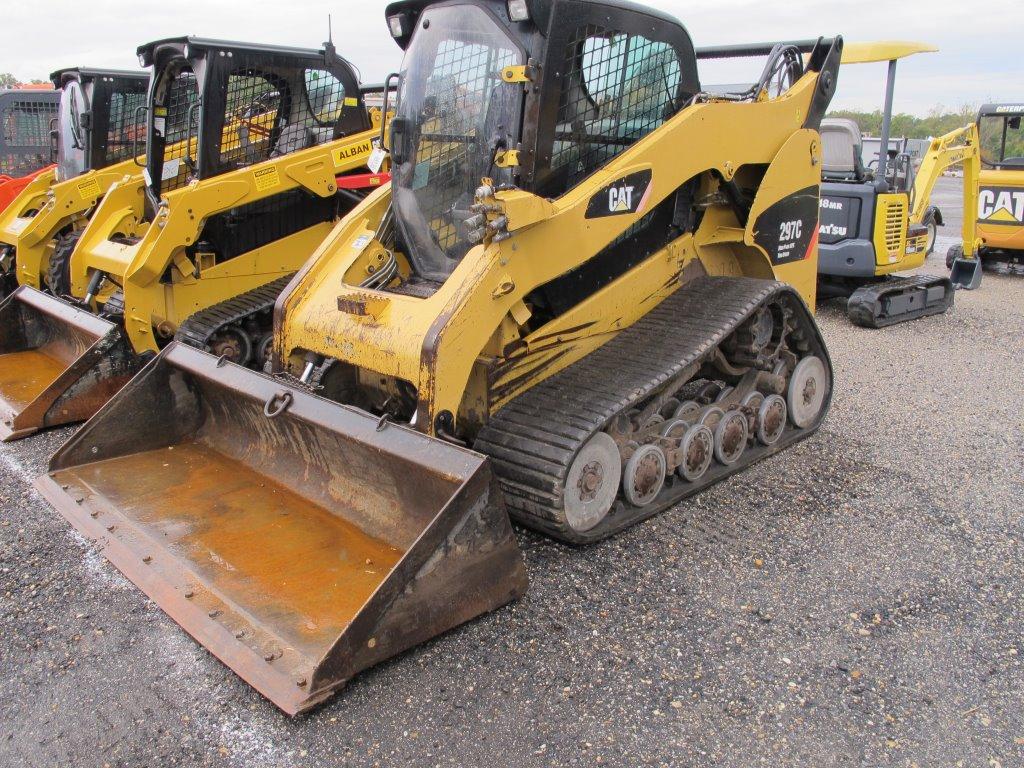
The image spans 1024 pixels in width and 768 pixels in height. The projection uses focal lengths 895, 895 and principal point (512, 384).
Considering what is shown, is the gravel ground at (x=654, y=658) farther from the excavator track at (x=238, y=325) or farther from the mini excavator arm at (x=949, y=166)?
the mini excavator arm at (x=949, y=166)

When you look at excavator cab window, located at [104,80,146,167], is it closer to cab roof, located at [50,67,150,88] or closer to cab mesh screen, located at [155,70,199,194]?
cab roof, located at [50,67,150,88]

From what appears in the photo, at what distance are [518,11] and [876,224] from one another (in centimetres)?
577

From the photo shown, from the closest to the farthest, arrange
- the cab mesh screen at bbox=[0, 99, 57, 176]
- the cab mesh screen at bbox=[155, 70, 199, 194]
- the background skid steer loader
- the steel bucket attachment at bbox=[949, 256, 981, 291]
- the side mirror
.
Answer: the side mirror → the cab mesh screen at bbox=[155, 70, 199, 194] → the steel bucket attachment at bbox=[949, 256, 981, 291] → the background skid steer loader → the cab mesh screen at bbox=[0, 99, 57, 176]

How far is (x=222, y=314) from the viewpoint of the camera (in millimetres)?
Result: 5828

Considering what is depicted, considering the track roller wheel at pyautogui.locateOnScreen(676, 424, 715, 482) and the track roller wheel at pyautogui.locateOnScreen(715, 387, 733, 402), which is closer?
the track roller wheel at pyautogui.locateOnScreen(676, 424, 715, 482)

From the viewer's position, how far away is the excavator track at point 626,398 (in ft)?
11.4

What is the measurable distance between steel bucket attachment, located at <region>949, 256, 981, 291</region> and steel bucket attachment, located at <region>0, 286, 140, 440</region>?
7.99 m

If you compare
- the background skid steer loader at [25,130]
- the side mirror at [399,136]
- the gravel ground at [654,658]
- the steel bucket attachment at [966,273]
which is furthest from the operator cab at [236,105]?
the steel bucket attachment at [966,273]

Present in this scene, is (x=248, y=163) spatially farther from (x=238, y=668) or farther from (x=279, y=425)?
(x=238, y=668)

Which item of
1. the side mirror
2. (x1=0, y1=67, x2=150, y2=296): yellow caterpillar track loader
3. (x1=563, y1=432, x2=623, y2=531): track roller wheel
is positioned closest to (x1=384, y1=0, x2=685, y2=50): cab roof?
the side mirror

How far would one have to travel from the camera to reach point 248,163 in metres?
6.19

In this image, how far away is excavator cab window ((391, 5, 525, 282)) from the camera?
383 centimetres

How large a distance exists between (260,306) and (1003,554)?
4428 mm

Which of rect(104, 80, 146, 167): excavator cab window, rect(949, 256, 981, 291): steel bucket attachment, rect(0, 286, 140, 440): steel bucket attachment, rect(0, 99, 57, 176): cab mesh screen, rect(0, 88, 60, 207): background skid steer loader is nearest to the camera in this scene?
rect(0, 286, 140, 440): steel bucket attachment
